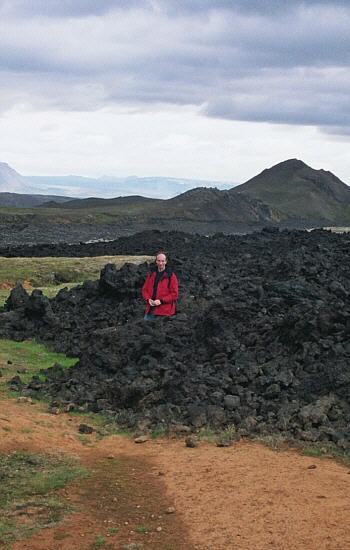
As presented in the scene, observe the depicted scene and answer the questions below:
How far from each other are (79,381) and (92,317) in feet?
22.5

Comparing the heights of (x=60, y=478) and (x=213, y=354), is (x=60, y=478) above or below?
below

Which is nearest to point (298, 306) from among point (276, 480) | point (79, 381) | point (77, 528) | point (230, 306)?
point (230, 306)

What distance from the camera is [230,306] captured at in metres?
17.2

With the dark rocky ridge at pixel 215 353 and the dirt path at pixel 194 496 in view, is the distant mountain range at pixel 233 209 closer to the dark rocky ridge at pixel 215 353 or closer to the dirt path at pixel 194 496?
the dark rocky ridge at pixel 215 353

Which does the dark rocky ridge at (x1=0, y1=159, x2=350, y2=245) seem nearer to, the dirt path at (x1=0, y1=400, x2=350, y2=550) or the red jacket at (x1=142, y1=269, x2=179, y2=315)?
the red jacket at (x1=142, y1=269, x2=179, y2=315)

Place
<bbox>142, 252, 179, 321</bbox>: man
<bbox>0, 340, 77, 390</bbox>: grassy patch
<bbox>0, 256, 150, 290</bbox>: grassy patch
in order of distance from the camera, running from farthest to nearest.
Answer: <bbox>0, 256, 150, 290</bbox>: grassy patch < <bbox>0, 340, 77, 390</bbox>: grassy patch < <bbox>142, 252, 179, 321</bbox>: man

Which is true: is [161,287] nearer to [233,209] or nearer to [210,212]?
[210,212]

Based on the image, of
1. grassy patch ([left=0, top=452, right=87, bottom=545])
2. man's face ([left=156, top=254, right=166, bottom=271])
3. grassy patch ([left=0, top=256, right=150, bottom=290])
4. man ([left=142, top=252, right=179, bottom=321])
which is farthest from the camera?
grassy patch ([left=0, top=256, right=150, bottom=290])

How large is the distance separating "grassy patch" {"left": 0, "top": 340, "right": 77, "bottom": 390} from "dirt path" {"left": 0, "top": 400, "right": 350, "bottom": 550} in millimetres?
4698

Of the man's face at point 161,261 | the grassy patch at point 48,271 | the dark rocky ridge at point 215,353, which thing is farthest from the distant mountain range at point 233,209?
the man's face at point 161,261

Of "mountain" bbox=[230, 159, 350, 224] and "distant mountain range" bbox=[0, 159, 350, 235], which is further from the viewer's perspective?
"mountain" bbox=[230, 159, 350, 224]

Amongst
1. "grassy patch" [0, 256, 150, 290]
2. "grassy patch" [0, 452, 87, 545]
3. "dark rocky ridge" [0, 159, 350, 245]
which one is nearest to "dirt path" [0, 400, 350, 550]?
"grassy patch" [0, 452, 87, 545]

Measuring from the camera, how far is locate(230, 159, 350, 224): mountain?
123 m

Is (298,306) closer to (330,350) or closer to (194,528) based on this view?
(330,350)
